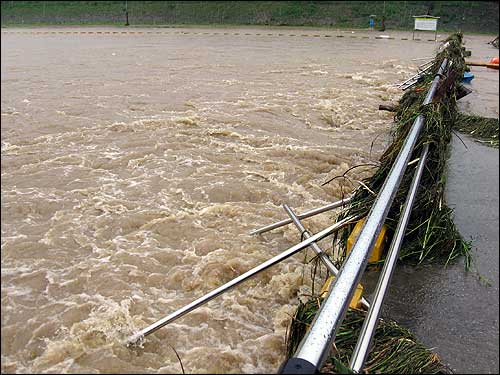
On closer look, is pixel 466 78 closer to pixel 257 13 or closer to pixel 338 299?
pixel 338 299

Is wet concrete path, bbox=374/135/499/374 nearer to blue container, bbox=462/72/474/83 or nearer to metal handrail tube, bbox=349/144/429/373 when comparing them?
metal handrail tube, bbox=349/144/429/373

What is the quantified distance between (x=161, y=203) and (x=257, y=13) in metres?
34.3

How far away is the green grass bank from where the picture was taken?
33281mm

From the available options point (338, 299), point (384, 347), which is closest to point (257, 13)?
point (384, 347)

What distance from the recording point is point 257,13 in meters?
36.9

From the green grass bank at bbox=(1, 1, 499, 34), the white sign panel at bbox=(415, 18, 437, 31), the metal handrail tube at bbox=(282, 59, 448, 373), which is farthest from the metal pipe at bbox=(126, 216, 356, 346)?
the green grass bank at bbox=(1, 1, 499, 34)

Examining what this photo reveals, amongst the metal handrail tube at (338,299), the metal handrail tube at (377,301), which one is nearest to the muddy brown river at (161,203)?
the metal handrail tube at (377,301)

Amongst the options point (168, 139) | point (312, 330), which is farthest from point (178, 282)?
point (168, 139)

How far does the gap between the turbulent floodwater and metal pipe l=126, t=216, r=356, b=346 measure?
129 millimetres

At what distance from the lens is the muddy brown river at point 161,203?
11.2 ft

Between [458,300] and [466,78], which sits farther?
[466,78]

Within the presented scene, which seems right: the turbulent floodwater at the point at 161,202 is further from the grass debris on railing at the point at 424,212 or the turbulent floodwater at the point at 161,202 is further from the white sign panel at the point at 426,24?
the white sign panel at the point at 426,24

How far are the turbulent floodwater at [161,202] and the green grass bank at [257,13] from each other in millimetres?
25071

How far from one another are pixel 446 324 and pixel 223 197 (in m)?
3.14
